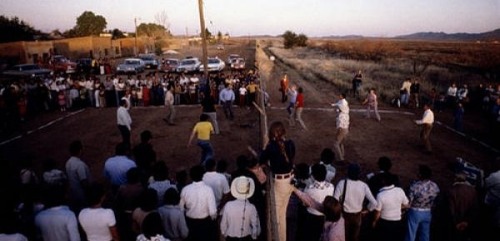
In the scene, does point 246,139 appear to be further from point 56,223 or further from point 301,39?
point 301,39

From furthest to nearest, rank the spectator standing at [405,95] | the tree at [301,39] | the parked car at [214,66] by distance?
the tree at [301,39] < the parked car at [214,66] < the spectator standing at [405,95]

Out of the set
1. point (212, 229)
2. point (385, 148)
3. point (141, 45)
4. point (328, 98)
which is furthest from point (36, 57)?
point (212, 229)

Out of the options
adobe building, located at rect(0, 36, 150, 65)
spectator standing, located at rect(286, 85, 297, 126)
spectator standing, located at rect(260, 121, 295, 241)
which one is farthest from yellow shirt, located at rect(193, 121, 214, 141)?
adobe building, located at rect(0, 36, 150, 65)

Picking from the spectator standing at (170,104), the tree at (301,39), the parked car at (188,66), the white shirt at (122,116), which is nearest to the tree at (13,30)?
the parked car at (188,66)

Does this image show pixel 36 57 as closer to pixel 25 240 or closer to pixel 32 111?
pixel 32 111

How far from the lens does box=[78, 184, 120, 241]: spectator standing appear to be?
5.07 metres

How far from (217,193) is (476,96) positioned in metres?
18.7

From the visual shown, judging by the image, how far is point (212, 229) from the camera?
6.17 m

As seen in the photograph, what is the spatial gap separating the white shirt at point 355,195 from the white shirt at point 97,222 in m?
3.27

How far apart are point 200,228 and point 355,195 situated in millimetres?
2388

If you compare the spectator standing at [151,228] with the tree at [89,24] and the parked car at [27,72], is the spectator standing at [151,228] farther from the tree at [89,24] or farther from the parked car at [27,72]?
the tree at [89,24]

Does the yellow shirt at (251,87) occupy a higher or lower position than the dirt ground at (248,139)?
higher

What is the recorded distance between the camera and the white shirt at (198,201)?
5805 millimetres

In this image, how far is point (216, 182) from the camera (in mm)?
6453
